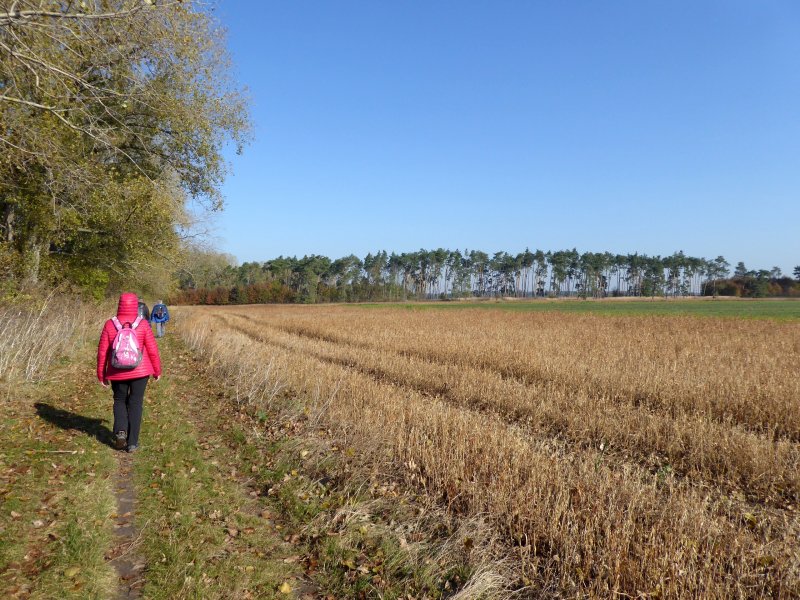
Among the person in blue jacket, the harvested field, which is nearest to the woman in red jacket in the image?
the harvested field

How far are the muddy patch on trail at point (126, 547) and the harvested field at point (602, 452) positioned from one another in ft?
9.09

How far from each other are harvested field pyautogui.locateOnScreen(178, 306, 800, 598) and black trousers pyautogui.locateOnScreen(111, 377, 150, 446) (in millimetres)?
2838

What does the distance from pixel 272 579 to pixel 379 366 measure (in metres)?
9.89

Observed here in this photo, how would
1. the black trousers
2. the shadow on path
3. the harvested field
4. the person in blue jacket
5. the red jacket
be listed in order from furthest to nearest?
the person in blue jacket < the shadow on path < the black trousers < the red jacket < the harvested field

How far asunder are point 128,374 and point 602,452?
701 centimetres

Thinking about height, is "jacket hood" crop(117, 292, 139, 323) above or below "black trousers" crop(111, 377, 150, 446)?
above

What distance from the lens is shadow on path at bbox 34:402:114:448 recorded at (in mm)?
7098

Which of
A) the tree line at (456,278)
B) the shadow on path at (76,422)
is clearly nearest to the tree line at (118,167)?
the shadow on path at (76,422)

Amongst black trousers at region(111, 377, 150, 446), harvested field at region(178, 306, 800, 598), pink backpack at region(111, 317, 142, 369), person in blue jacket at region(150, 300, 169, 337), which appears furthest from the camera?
person in blue jacket at region(150, 300, 169, 337)

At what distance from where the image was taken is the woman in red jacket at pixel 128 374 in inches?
242

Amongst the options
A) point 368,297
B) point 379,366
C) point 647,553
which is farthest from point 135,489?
point 368,297

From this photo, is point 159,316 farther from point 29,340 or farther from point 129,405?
point 129,405

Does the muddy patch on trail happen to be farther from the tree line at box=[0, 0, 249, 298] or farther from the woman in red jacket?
the tree line at box=[0, 0, 249, 298]

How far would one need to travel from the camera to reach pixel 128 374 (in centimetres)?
619
